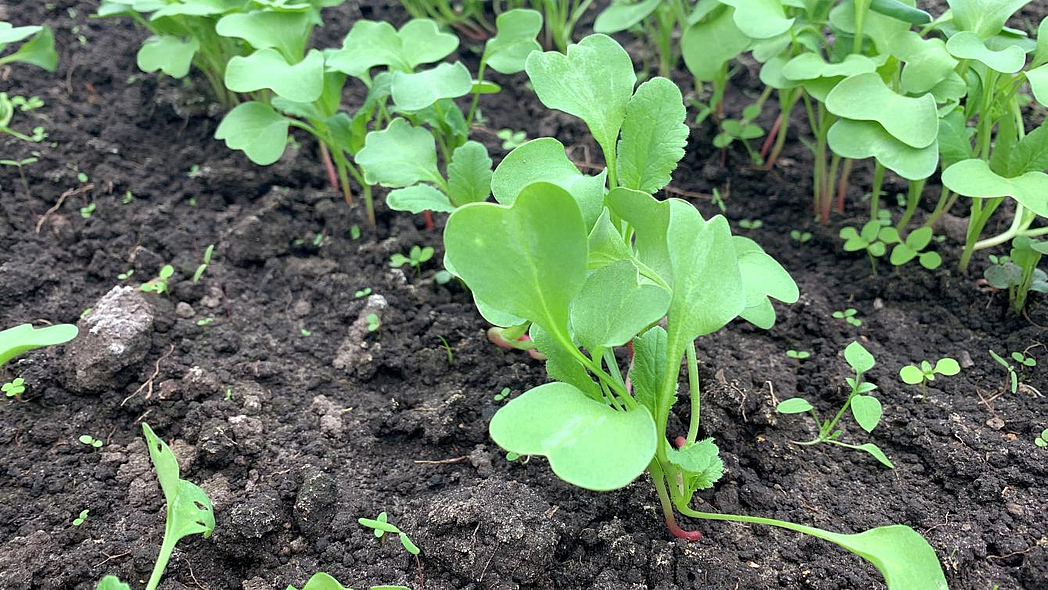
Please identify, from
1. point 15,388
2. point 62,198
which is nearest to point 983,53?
point 15,388

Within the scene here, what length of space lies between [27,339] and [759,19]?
1.33 meters

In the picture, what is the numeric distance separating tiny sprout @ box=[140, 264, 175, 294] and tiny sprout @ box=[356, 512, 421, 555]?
2.37 feet

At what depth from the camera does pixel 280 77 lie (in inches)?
60.7

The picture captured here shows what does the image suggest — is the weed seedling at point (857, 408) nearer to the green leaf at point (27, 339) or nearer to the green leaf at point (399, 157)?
the green leaf at point (399, 157)

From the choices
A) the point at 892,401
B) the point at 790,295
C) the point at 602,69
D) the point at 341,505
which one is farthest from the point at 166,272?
the point at 892,401

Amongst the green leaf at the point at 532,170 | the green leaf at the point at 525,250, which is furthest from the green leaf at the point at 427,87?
the green leaf at the point at 525,250

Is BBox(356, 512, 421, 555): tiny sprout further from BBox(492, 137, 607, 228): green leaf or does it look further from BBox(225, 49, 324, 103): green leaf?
BBox(225, 49, 324, 103): green leaf

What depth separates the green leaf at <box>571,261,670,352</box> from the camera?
921mm

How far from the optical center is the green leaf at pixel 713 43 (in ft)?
5.73

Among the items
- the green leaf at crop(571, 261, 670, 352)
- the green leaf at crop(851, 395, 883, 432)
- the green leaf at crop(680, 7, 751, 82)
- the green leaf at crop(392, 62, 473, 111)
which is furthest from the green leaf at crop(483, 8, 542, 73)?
the green leaf at crop(851, 395, 883, 432)

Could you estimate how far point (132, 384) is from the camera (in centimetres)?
141

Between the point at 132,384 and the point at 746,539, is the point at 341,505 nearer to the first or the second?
the point at 132,384

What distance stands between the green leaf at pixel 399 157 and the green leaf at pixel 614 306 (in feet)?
2.11

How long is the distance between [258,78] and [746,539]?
1.25 m
